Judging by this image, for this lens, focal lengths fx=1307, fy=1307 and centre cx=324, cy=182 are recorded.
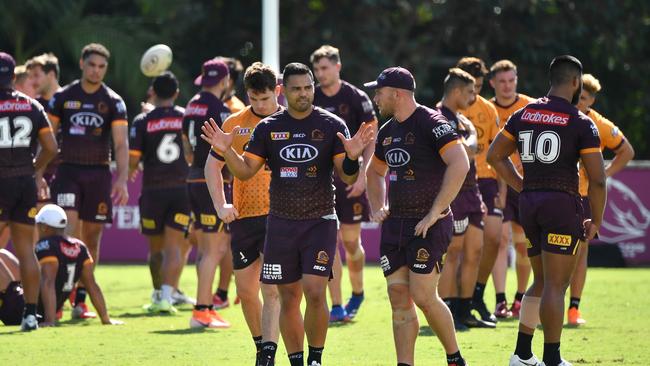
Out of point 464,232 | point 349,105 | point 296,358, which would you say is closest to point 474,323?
point 464,232

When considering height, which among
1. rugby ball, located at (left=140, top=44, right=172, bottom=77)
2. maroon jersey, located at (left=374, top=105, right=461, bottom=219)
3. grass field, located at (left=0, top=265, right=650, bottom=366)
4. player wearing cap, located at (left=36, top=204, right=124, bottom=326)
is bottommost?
grass field, located at (left=0, top=265, right=650, bottom=366)

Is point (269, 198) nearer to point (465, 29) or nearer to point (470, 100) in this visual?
point (470, 100)

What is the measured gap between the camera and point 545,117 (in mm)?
9734

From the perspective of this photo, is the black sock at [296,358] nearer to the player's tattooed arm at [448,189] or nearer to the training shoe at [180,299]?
the player's tattooed arm at [448,189]

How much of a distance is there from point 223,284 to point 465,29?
53.8 feet

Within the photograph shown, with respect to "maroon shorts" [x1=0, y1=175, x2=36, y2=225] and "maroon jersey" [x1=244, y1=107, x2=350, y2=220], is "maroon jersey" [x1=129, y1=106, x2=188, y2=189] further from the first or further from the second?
"maroon jersey" [x1=244, y1=107, x2=350, y2=220]

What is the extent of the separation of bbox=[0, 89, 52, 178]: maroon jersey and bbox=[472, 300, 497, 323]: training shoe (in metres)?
4.65

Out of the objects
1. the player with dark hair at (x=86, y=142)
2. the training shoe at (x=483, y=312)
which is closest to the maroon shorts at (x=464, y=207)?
the training shoe at (x=483, y=312)

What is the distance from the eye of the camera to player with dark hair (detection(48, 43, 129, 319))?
46.4 ft

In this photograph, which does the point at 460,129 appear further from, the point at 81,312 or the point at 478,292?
the point at 81,312

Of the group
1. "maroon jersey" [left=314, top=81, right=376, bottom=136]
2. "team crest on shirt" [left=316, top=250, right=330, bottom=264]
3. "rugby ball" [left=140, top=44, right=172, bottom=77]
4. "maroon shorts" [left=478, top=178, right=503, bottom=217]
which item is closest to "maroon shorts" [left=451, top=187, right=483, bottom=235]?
"maroon shorts" [left=478, top=178, right=503, bottom=217]

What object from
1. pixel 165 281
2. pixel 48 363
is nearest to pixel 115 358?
pixel 48 363

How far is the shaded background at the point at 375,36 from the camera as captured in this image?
92.6 ft

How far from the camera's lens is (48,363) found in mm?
10352
